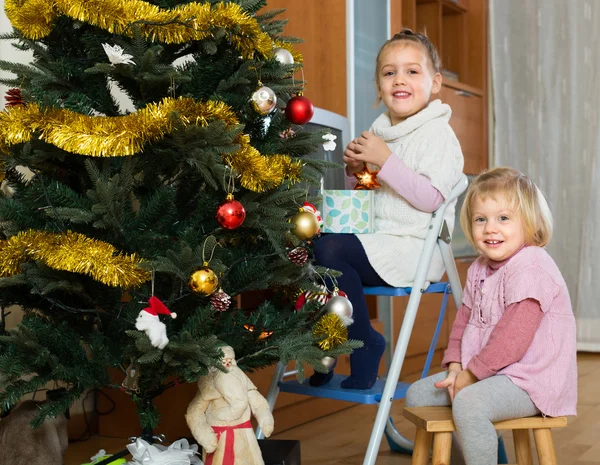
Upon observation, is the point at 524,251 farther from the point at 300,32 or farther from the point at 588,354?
the point at 588,354

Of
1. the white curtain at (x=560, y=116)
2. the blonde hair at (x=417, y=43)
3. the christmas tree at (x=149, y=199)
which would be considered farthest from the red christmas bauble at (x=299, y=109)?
the white curtain at (x=560, y=116)

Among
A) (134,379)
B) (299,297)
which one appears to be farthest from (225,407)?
(299,297)

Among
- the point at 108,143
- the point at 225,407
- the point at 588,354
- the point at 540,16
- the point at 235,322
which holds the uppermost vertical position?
the point at 540,16

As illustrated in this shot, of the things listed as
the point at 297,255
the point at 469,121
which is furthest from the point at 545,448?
the point at 469,121

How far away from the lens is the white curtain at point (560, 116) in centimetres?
382

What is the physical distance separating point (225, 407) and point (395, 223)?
A: 60 centimetres

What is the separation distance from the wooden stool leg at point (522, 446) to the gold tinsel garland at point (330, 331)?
37 centimetres

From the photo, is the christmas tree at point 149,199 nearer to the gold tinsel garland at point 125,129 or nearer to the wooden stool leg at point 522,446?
the gold tinsel garland at point 125,129

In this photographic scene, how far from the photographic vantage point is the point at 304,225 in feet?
4.80

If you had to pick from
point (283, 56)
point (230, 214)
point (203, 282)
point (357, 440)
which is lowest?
point (357, 440)

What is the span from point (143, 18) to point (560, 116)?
3.00m

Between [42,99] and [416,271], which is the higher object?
[42,99]

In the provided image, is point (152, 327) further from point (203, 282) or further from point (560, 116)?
point (560, 116)

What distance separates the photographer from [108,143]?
1248 millimetres
